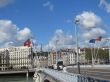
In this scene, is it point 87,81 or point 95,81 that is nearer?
point 95,81

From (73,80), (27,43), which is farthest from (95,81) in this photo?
(27,43)

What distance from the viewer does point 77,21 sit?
5394 centimetres

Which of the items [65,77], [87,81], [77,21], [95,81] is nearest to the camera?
[95,81]

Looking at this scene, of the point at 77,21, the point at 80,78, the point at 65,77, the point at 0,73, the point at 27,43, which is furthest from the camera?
the point at 0,73

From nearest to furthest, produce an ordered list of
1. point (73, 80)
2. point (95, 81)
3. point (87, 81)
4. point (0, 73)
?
point (95, 81), point (87, 81), point (73, 80), point (0, 73)

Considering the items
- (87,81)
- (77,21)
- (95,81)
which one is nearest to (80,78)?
(87,81)

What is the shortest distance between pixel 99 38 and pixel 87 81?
3297 inches

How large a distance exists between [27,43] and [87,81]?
266 ft

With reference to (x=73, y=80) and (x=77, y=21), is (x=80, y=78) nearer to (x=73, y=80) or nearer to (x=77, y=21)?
(x=73, y=80)

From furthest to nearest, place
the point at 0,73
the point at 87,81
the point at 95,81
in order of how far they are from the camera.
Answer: the point at 0,73
the point at 87,81
the point at 95,81

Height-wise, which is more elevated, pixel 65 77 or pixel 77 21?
pixel 77 21

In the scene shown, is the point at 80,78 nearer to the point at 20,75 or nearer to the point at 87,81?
the point at 87,81

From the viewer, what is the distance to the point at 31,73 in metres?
200

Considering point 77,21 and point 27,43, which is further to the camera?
point 27,43
